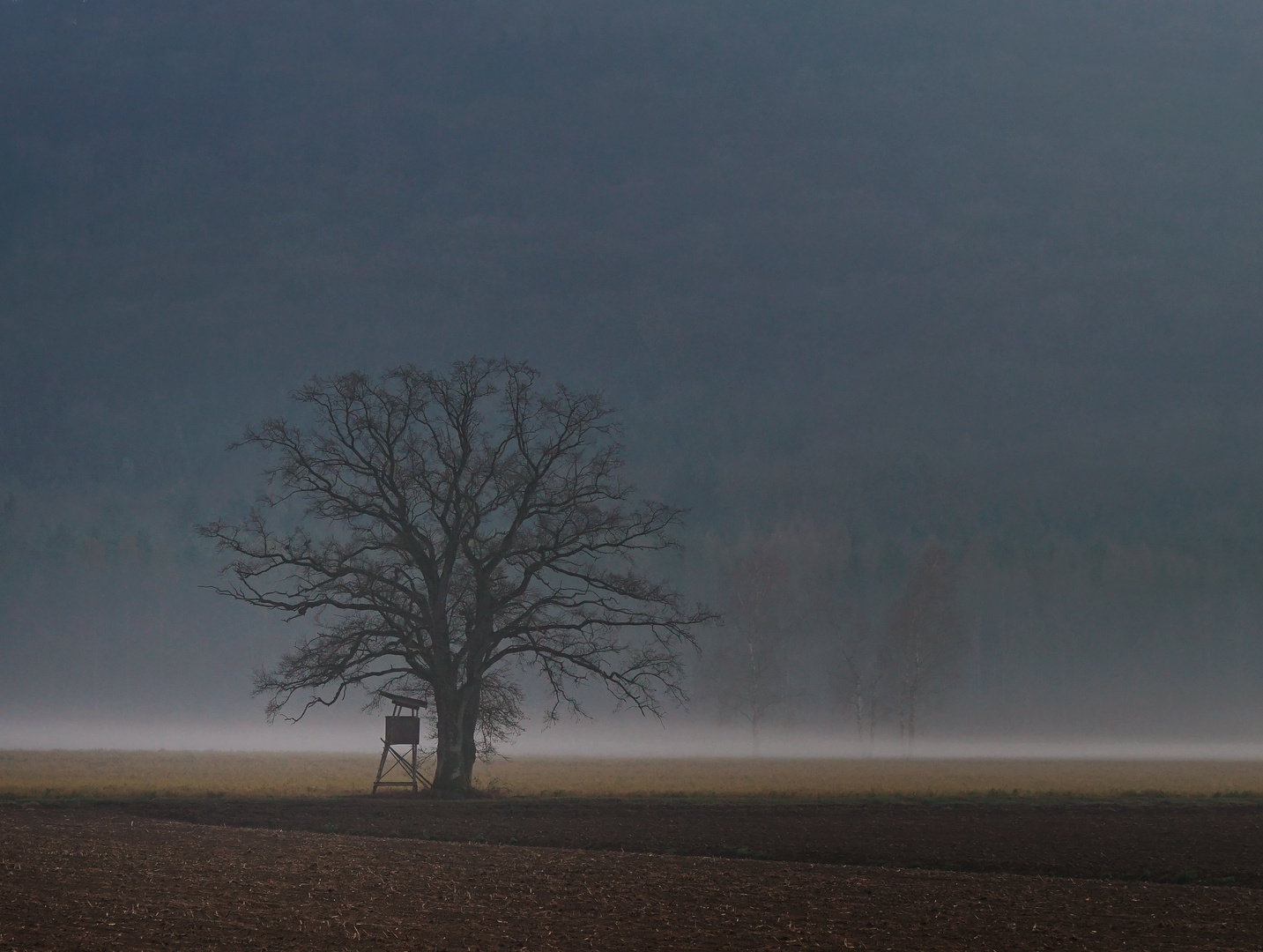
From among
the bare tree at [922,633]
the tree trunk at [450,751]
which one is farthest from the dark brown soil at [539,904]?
the bare tree at [922,633]

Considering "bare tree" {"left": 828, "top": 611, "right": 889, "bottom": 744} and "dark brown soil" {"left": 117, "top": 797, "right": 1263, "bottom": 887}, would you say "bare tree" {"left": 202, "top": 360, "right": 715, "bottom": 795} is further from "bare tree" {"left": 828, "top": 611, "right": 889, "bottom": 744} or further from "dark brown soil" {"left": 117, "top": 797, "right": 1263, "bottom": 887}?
"bare tree" {"left": 828, "top": 611, "right": 889, "bottom": 744}

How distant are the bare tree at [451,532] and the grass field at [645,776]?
4.36 meters

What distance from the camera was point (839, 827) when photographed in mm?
27875

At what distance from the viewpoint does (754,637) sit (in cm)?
7788

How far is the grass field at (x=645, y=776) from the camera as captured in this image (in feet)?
128

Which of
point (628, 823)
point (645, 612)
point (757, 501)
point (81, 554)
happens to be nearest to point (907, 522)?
point (757, 501)

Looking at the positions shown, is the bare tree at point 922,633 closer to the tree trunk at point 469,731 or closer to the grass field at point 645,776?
the grass field at point 645,776

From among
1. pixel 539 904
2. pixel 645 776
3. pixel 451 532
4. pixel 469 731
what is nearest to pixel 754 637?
pixel 645 776

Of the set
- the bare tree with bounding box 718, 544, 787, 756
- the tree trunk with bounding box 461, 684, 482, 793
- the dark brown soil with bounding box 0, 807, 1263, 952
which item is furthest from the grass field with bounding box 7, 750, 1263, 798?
the dark brown soil with bounding box 0, 807, 1263, 952

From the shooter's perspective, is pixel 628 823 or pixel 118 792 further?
pixel 118 792

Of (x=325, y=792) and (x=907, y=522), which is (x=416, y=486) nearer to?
(x=325, y=792)

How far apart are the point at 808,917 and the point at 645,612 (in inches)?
931

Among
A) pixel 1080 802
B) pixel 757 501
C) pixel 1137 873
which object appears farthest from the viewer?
pixel 757 501

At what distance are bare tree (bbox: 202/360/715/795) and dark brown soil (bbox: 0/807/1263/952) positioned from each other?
13.8 m
